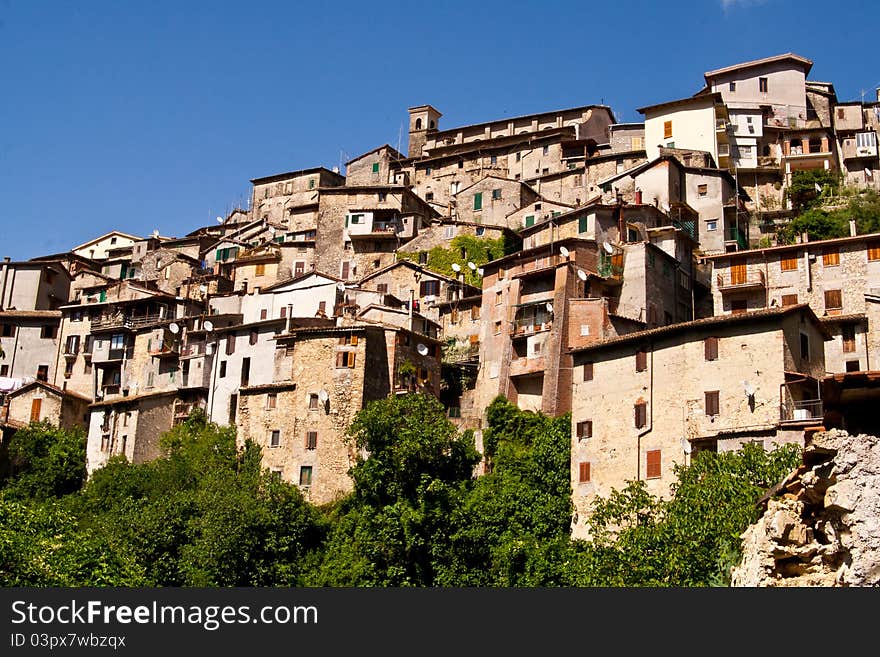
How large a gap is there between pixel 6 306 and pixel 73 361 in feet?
34.9

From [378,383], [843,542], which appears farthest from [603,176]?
[843,542]

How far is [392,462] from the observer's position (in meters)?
47.4

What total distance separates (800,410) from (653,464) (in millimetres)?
5894

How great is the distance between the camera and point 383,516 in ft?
152

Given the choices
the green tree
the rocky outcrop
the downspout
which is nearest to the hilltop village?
the downspout

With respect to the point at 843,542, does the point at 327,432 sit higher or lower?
higher

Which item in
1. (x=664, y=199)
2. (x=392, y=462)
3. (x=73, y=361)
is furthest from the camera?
(x=73, y=361)

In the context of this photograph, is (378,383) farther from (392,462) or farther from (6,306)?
(6,306)

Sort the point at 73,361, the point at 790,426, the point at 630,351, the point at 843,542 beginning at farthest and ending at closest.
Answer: the point at 73,361 → the point at 630,351 → the point at 790,426 → the point at 843,542

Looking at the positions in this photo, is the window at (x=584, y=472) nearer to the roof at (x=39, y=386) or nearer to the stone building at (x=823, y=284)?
the stone building at (x=823, y=284)

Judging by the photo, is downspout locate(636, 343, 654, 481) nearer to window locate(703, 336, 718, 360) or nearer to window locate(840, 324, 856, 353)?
window locate(703, 336, 718, 360)

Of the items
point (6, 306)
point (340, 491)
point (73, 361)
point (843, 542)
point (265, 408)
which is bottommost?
point (843, 542)

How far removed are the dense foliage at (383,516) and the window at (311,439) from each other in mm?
2451

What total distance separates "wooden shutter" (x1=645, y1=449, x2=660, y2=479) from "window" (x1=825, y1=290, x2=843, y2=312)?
15.5 m
